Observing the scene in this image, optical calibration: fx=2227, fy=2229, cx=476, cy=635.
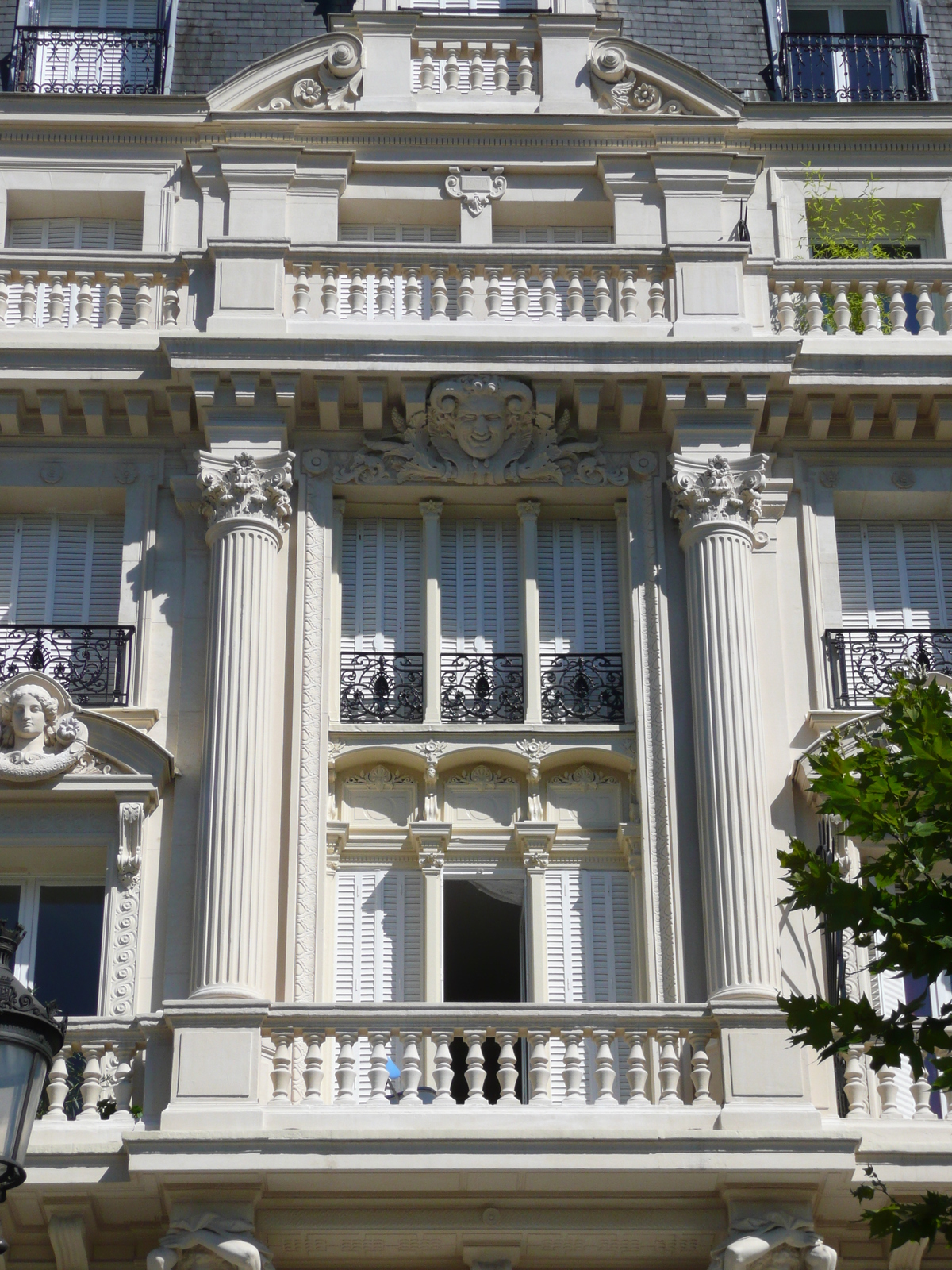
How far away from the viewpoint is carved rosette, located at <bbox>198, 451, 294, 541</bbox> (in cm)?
1970

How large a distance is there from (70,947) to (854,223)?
1074 cm

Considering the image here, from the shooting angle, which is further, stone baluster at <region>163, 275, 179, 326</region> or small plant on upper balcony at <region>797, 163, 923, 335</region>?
small plant on upper balcony at <region>797, 163, 923, 335</region>

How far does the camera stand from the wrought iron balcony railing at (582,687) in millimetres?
19828

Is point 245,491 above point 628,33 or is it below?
below

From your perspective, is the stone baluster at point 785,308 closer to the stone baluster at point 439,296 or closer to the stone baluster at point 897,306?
the stone baluster at point 897,306

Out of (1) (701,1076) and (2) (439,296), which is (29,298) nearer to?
(2) (439,296)

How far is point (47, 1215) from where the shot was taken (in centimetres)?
1667

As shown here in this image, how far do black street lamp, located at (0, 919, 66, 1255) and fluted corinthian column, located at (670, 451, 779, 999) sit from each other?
7982 millimetres

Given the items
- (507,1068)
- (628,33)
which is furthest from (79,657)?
(628,33)

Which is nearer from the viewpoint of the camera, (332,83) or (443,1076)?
(443,1076)

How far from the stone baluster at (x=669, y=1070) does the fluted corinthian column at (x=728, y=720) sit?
60 centimetres

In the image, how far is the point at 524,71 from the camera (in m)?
23.0

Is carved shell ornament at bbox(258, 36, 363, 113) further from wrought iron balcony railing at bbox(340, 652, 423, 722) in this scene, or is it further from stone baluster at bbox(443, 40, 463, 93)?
wrought iron balcony railing at bbox(340, 652, 423, 722)

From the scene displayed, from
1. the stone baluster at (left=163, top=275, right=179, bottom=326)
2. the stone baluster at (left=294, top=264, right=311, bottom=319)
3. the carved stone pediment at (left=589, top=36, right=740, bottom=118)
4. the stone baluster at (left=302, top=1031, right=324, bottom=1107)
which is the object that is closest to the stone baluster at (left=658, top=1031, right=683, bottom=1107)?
the stone baluster at (left=302, top=1031, right=324, bottom=1107)
